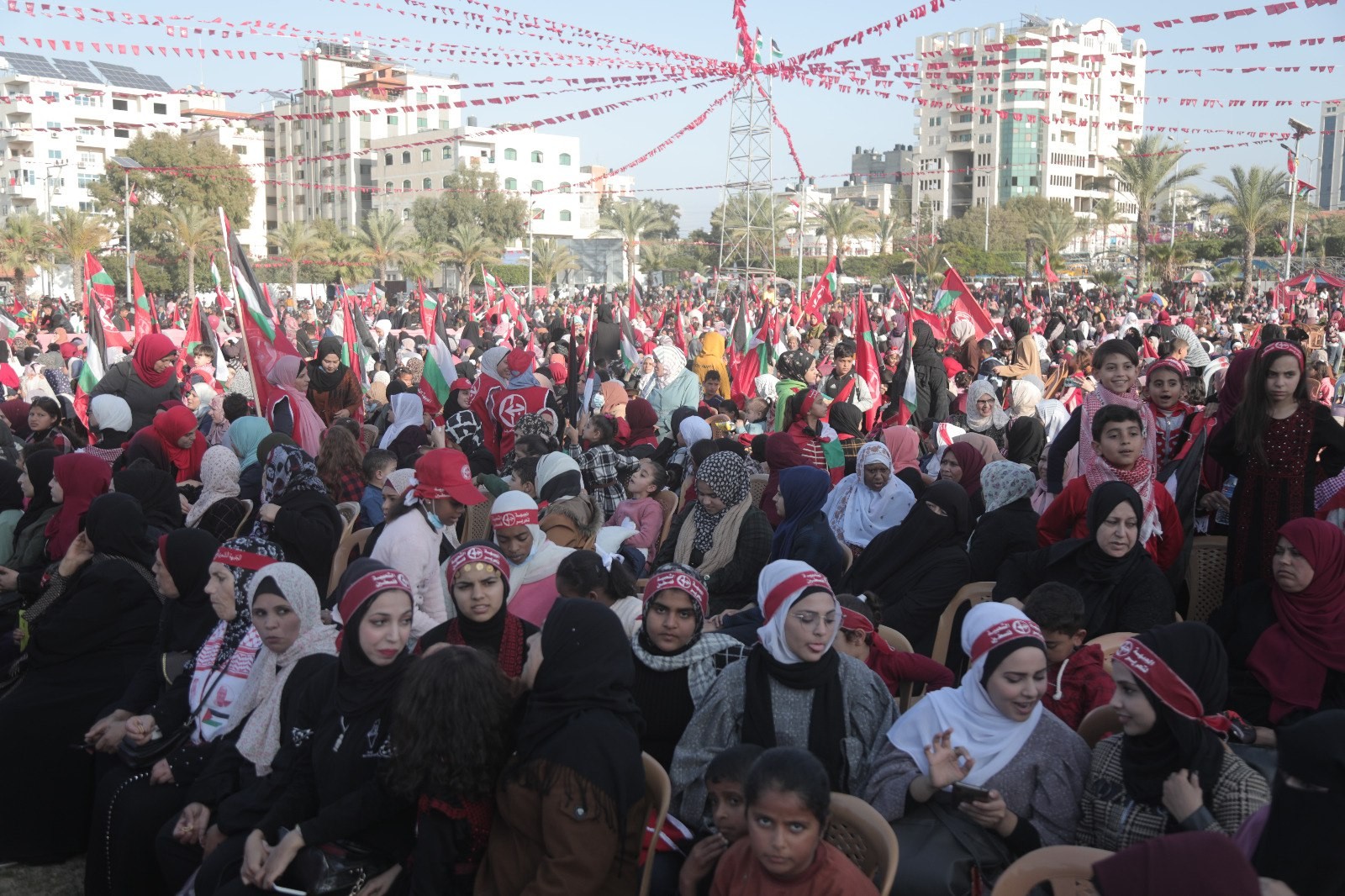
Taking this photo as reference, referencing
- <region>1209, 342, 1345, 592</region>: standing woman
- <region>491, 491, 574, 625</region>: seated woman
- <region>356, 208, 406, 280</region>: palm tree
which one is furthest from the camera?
<region>356, 208, 406, 280</region>: palm tree

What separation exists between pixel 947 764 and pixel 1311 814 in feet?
3.02

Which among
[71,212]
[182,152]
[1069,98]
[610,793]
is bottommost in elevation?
[610,793]

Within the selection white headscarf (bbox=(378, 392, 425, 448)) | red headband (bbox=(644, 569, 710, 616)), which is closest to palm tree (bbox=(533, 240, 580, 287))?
white headscarf (bbox=(378, 392, 425, 448))

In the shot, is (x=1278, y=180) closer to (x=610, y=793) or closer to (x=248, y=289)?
(x=248, y=289)

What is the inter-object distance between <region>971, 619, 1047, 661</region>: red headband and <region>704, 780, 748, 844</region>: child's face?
77 cm

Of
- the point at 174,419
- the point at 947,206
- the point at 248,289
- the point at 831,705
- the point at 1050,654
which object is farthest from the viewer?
the point at 947,206

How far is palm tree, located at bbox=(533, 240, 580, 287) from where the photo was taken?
5700 centimetres

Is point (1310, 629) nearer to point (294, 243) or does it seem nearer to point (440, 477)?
point (440, 477)

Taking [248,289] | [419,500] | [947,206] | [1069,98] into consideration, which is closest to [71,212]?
[248,289]

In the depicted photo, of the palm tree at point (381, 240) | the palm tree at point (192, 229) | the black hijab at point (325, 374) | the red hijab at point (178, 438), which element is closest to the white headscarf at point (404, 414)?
the black hijab at point (325, 374)

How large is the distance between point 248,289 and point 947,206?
99.0m

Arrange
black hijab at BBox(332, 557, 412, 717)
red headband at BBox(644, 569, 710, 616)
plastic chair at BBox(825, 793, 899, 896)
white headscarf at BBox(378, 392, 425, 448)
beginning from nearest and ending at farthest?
plastic chair at BBox(825, 793, 899, 896) → black hijab at BBox(332, 557, 412, 717) → red headband at BBox(644, 569, 710, 616) → white headscarf at BBox(378, 392, 425, 448)

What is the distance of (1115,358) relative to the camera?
5.21 meters

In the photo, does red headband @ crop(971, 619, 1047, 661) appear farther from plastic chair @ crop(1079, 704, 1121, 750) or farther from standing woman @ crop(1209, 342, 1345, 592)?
standing woman @ crop(1209, 342, 1345, 592)
